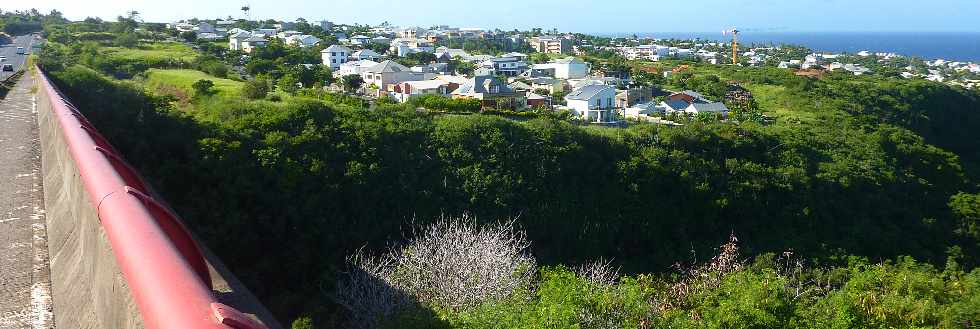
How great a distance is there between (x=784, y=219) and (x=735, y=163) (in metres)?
2.69

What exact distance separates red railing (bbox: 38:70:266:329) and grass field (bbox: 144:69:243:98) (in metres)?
18.2

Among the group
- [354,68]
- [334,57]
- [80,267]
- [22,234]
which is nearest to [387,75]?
Result: [354,68]

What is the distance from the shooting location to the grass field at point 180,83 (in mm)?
22875

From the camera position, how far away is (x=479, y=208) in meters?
16.5

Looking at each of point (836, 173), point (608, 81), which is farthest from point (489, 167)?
point (608, 81)

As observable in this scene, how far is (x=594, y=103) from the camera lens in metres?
32.0

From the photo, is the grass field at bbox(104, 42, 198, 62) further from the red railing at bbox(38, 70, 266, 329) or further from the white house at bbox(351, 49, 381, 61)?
the red railing at bbox(38, 70, 266, 329)

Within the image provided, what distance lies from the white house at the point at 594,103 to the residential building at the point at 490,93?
8.70 ft

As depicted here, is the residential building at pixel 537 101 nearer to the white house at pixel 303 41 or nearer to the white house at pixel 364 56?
the white house at pixel 364 56

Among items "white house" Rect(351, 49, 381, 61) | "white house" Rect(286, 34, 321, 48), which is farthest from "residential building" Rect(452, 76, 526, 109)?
"white house" Rect(286, 34, 321, 48)

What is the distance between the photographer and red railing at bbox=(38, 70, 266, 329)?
2604mm

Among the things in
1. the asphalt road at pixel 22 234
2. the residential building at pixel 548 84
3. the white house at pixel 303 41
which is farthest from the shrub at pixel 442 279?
the white house at pixel 303 41

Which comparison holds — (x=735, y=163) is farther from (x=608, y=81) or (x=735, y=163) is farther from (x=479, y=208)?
(x=608, y=81)

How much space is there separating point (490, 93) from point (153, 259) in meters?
28.9
